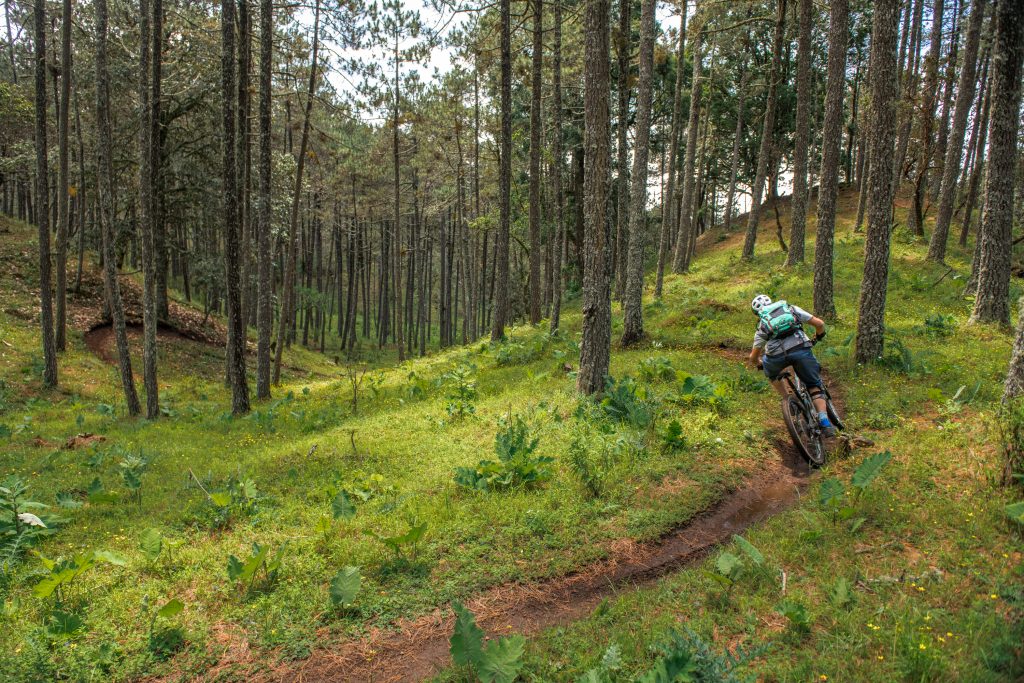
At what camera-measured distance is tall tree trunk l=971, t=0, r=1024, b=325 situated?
9343 millimetres

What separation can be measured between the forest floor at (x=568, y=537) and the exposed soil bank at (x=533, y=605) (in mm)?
24

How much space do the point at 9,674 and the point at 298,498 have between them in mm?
3444

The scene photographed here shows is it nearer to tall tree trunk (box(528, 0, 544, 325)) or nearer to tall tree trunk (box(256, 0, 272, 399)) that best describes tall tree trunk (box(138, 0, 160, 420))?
tall tree trunk (box(256, 0, 272, 399))

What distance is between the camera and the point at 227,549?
585cm

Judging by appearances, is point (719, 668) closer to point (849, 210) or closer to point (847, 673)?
point (847, 673)

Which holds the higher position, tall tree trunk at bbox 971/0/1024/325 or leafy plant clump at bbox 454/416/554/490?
tall tree trunk at bbox 971/0/1024/325

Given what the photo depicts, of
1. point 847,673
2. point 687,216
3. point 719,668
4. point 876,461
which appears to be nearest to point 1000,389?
point 876,461

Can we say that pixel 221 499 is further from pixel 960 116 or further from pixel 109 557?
pixel 960 116

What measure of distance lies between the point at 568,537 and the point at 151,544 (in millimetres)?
4039

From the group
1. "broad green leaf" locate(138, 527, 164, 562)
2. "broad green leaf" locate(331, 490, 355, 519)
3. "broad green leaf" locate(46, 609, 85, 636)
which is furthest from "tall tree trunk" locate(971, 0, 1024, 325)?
"broad green leaf" locate(46, 609, 85, 636)

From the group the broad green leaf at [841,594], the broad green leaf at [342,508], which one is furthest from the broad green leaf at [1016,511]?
the broad green leaf at [342,508]

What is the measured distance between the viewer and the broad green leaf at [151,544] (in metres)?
5.41

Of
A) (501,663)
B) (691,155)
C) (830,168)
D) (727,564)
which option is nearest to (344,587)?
(501,663)

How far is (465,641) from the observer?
3754mm
